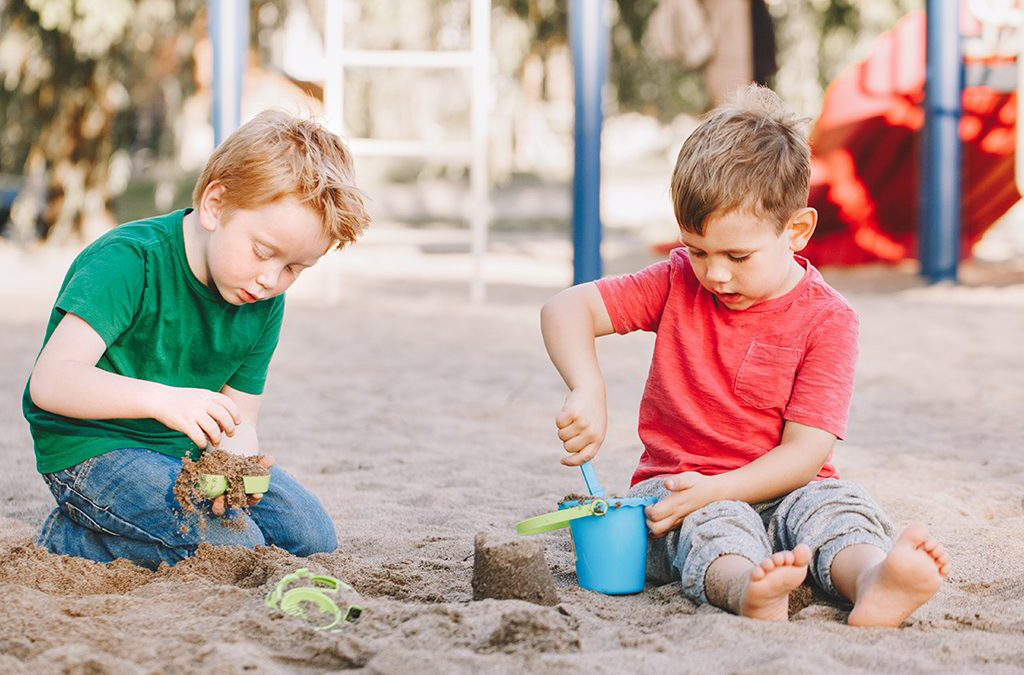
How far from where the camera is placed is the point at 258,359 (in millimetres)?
2377

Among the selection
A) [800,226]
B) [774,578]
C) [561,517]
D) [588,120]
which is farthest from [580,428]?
[588,120]

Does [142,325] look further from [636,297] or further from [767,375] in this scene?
[767,375]

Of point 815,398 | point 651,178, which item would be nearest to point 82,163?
point 815,398

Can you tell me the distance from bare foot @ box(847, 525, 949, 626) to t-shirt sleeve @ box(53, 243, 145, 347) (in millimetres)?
1328

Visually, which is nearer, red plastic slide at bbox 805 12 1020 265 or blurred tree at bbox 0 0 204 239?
red plastic slide at bbox 805 12 1020 265

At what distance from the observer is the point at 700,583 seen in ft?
6.25

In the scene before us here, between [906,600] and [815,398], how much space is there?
1.44 ft

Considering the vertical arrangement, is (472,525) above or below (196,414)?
below

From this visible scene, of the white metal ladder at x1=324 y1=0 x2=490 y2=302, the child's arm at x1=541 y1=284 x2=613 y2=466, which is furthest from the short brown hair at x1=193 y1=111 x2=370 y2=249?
the white metal ladder at x1=324 y1=0 x2=490 y2=302

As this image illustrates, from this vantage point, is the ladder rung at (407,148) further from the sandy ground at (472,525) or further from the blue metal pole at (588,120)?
the sandy ground at (472,525)

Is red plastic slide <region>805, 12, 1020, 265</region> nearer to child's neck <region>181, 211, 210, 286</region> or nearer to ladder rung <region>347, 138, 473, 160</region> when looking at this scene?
ladder rung <region>347, 138, 473, 160</region>

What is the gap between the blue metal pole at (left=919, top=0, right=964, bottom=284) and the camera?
704 cm

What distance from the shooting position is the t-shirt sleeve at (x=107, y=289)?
2.02 meters

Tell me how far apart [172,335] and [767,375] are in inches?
43.5
